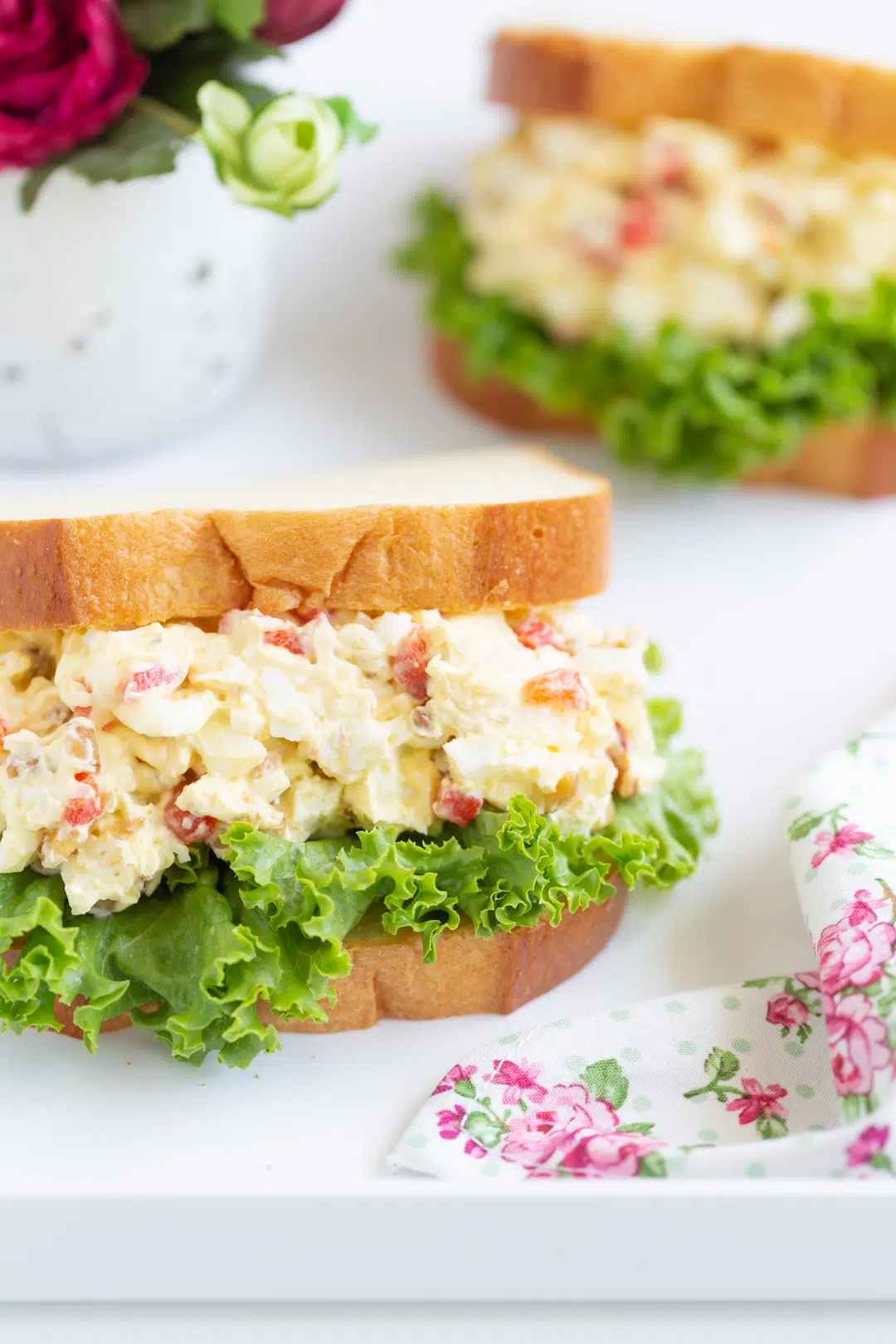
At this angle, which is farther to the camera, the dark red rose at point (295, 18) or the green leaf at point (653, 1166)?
the dark red rose at point (295, 18)

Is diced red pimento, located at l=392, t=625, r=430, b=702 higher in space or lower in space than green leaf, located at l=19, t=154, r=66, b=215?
lower

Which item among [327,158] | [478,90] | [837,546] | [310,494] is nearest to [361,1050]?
[310,494]

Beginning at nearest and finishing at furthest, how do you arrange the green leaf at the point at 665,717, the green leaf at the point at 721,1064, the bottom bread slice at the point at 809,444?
the green leaf at the point at 721,1064, the green leaf at the point at 665,717, the bottom bread slice at the point at 809,444

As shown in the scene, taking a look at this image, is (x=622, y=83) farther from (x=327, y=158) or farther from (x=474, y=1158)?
(x=474, y=1158)

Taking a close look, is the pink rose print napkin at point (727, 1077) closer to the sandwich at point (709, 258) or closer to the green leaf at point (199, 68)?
the sandwich at point (709, 258)

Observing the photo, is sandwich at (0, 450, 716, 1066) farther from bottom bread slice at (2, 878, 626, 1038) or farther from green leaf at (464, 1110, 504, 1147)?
green leaf at (464, 1110, 504, 1147)

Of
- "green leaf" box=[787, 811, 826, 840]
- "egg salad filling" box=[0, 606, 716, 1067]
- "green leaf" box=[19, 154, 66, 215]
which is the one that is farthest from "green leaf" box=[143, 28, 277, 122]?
"green leaf" box=[787, 811, 826, 840]

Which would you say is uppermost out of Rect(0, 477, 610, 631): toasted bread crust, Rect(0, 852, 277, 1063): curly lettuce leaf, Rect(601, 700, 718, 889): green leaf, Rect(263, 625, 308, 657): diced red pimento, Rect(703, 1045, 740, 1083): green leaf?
Rect(0, 477, 610, 631): toasted bread crust

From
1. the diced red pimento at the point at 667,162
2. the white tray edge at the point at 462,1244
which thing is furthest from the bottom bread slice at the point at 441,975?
the diced red pimento at the point at 667,162
